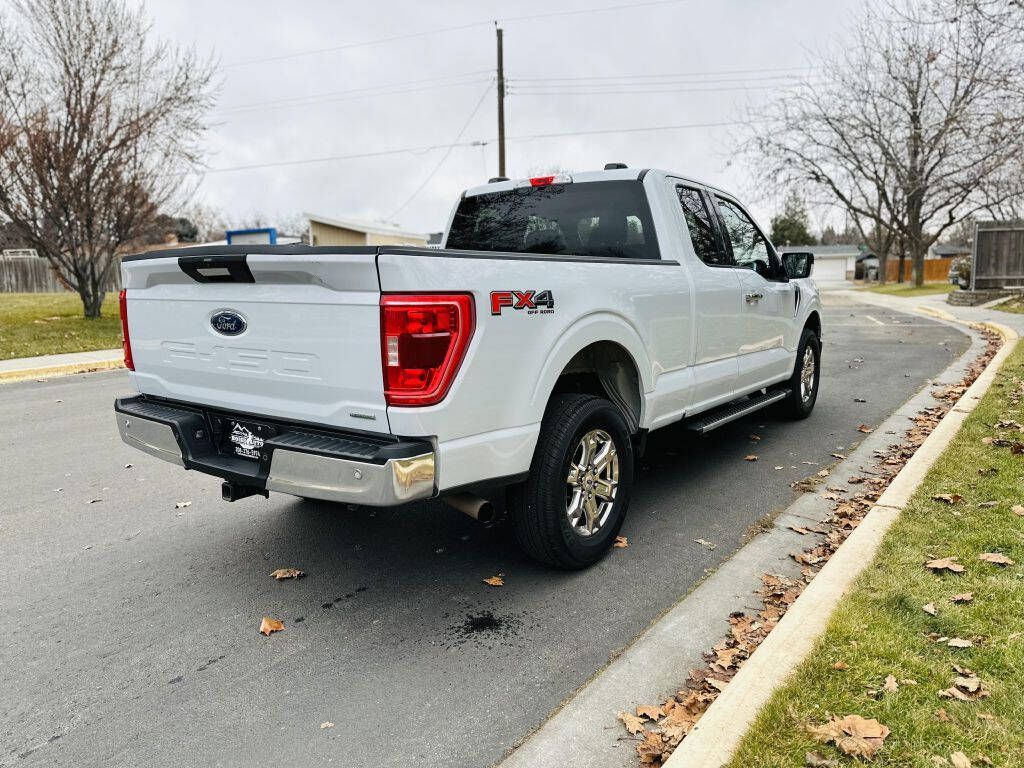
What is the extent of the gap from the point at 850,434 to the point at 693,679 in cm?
451

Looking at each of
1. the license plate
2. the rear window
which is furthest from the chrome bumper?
the rear window

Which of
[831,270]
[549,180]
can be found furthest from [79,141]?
[831,270]

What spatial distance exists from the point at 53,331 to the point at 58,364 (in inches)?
191

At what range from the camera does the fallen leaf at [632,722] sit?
100.0 inches

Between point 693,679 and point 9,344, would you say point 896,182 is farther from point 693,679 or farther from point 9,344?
point 693,679

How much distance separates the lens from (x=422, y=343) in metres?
2.88

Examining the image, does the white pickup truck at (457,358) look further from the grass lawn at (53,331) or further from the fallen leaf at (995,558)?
the grass lawn at (53,331)

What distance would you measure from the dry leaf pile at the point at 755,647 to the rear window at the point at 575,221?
198 cm

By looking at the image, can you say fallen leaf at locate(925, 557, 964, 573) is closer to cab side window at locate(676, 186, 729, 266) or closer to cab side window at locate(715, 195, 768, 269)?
cab side window at locate(676, 186, 729, 266)

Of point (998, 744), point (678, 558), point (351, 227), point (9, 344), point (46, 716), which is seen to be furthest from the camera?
point (351, 227)

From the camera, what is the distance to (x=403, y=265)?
282 cm

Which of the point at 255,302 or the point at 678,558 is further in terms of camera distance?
the point at 678,558

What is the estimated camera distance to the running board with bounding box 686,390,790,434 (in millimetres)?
5008

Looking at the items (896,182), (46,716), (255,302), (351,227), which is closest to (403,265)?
(255,302)
